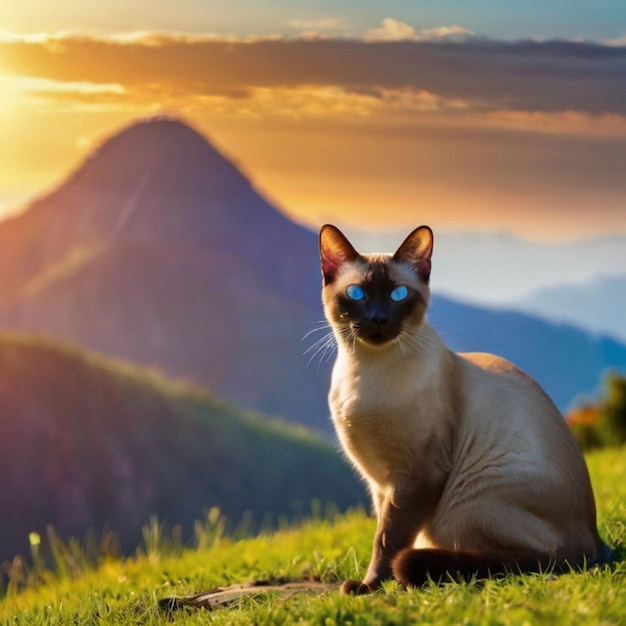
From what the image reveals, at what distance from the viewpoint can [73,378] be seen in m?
13.0

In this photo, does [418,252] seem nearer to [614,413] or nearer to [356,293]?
[356,293]

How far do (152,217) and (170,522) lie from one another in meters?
10.3

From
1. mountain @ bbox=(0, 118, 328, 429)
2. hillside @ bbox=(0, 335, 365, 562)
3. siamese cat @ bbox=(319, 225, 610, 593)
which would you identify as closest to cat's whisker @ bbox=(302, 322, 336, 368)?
siamese cat @ bbox=(319, 225, 610, 593)

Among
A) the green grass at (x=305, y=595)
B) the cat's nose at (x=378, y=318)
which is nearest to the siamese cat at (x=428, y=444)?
the cat's nose at (x=378, y=318)

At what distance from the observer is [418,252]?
4273 millimetres

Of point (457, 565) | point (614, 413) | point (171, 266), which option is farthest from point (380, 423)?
point (171, 266)

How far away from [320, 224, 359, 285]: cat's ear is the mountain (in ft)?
39.7

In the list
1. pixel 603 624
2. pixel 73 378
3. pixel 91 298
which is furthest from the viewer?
pixel 91 298

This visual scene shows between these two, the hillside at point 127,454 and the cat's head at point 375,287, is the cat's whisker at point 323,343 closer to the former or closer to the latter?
the cat's head at point 375,287

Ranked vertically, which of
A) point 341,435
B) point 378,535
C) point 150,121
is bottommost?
point 378,535

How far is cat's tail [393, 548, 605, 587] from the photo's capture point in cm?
389

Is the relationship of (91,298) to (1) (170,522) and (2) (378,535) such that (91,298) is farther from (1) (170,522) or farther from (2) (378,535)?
(2) (378,535)

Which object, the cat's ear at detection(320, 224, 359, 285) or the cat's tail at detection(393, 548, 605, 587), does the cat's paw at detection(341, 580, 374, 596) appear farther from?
the cat's ear at detection(320, 224, 359, 285)

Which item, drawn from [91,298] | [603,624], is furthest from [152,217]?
[603,624]
